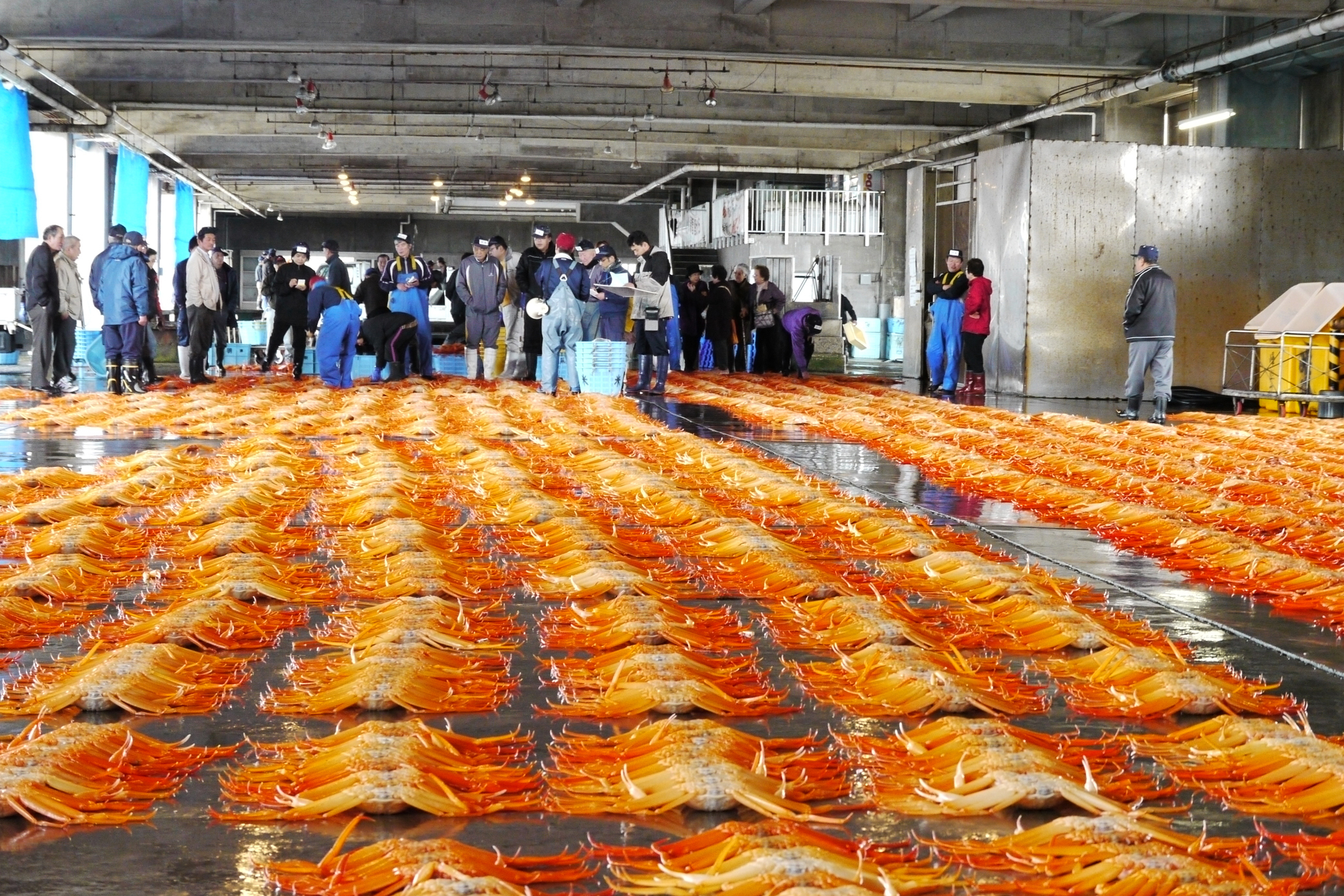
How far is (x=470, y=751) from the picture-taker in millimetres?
3410

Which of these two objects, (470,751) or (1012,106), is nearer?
(470,751)

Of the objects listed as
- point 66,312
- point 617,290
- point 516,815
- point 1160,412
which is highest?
point 617,290

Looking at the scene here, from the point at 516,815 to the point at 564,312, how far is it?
12432mm

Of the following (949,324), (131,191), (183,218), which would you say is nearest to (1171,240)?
(949,324)

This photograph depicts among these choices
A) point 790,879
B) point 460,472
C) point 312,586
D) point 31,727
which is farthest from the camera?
point 460,472

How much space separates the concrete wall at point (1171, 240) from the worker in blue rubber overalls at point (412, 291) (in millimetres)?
7392

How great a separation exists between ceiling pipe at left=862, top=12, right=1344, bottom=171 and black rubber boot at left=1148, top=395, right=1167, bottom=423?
3.98 m

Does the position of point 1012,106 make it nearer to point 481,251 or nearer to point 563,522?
point 481,251

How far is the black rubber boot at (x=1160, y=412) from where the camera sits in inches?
544

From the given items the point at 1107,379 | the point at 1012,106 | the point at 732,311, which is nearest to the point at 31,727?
the point at 1107,379

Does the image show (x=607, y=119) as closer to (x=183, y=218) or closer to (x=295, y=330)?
(x=295, y=330)

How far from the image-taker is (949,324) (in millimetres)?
18719

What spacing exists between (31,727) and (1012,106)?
22016 mm

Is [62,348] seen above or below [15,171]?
below
